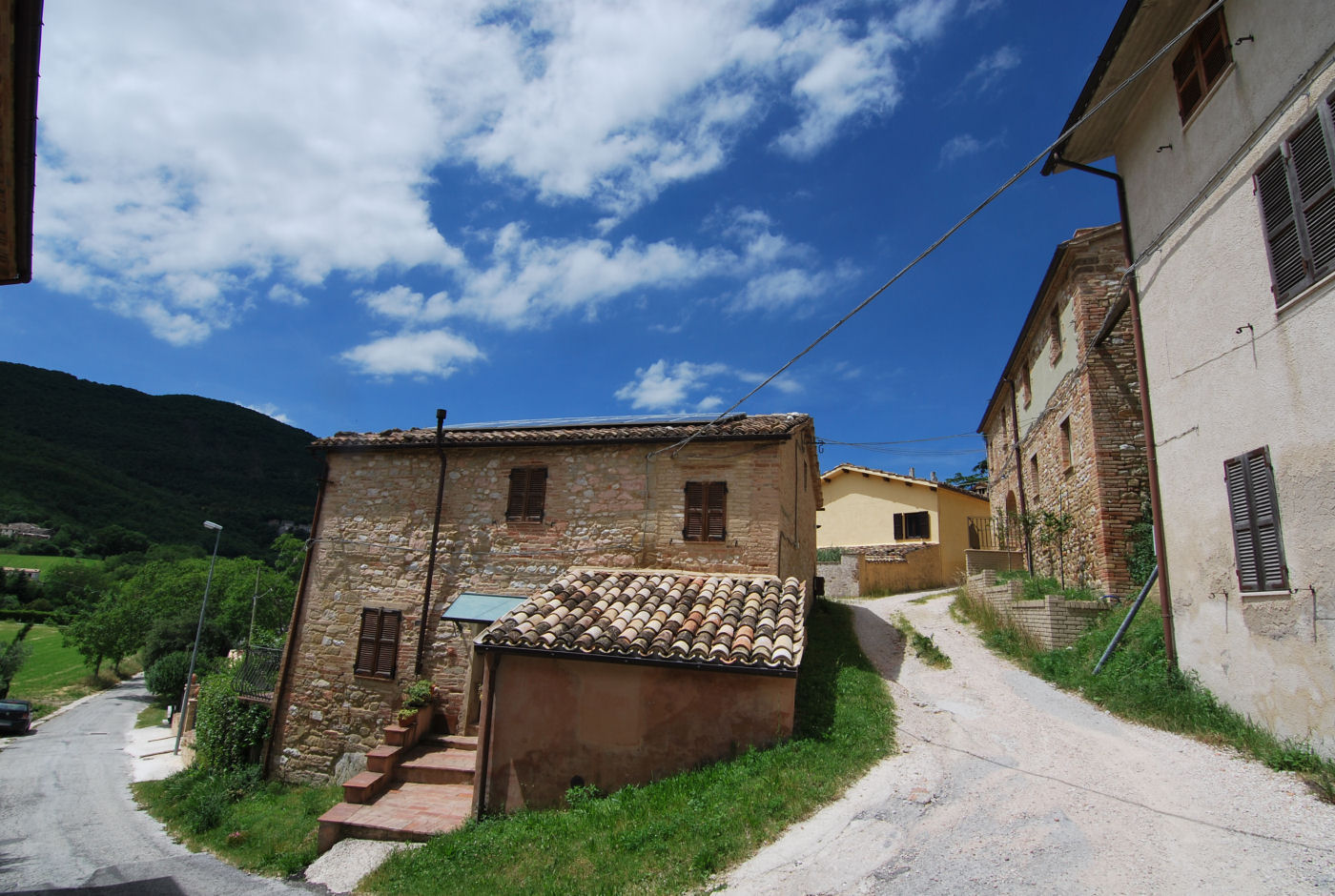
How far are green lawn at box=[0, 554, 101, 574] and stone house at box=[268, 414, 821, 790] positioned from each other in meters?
71.5

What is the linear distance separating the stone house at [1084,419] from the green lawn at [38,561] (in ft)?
272

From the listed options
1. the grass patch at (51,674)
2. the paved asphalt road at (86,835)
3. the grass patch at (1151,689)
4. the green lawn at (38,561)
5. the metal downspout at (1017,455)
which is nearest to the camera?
the grass patch at (1151,689)

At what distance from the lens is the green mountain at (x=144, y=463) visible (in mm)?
76562

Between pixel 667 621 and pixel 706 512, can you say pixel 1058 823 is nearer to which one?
pixel 667 621

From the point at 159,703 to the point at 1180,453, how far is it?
5169 centimetres

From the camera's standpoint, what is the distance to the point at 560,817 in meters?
8.09

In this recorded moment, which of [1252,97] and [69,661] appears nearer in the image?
[1252,97]

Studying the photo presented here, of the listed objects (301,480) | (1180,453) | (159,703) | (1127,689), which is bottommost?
(159,703)

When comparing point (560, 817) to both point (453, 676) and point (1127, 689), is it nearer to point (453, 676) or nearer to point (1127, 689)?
point (453, 676)

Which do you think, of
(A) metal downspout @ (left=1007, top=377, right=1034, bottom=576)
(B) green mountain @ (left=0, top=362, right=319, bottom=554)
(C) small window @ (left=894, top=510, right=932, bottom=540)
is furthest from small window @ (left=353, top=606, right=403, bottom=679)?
(B) green mountain @ (left=0, top=362, right=319, bottom=554)

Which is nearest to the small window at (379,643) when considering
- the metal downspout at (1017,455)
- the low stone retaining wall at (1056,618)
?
the low stone retaining wall at (1056,618)

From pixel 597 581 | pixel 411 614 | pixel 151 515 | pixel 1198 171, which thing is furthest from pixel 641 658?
pixel 151 515

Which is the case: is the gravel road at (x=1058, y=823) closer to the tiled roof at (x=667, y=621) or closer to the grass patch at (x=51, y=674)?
the tiled roof at (x=667, y=621)

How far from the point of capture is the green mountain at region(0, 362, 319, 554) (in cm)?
7656
